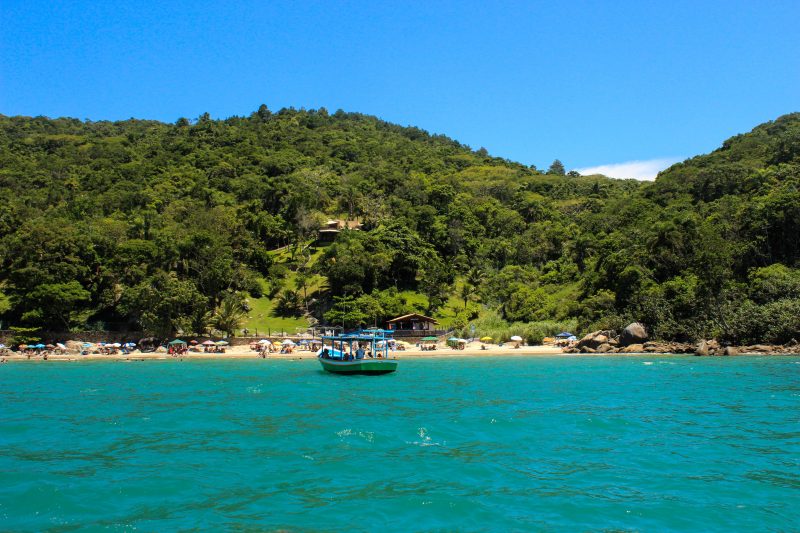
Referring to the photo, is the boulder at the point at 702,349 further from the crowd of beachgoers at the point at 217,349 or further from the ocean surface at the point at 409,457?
the ocean surface at the point at 409,457

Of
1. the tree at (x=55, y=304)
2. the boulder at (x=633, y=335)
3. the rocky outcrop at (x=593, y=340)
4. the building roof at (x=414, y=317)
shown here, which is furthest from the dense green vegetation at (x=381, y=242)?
the rocky outcrop at (x=593, y=340)

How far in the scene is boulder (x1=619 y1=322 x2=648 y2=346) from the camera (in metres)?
52.5

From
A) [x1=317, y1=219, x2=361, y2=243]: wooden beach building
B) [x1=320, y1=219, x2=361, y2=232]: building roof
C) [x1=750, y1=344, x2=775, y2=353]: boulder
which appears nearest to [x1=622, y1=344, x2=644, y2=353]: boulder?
[x1=750, y1=344, x2=775, y2=353]: boulder

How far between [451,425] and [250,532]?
10.5m

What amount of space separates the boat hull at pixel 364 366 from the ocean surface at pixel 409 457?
6546 mm

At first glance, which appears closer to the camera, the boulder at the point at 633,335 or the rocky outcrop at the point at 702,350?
the rocky outcrop at the point at 702,350

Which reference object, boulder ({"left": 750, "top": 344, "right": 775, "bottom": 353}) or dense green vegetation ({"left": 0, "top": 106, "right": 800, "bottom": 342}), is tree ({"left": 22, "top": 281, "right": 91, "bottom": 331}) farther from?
boulder ({"left": 750, "top": 344, "right": 775, "bottom": 353})

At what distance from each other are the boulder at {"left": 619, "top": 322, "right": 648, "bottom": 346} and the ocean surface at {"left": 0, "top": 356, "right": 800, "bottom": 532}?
70.8ft

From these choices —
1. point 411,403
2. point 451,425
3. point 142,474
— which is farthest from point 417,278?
point 142,474

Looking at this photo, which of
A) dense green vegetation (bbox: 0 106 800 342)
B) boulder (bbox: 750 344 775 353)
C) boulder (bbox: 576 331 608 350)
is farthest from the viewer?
dense green vegetation (bbox: 0 106 800 342)

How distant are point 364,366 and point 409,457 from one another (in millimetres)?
22027

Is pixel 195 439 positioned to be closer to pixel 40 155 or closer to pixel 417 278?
pixel 417 278

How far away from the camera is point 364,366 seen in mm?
37375

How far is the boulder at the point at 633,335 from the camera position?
172 feet
